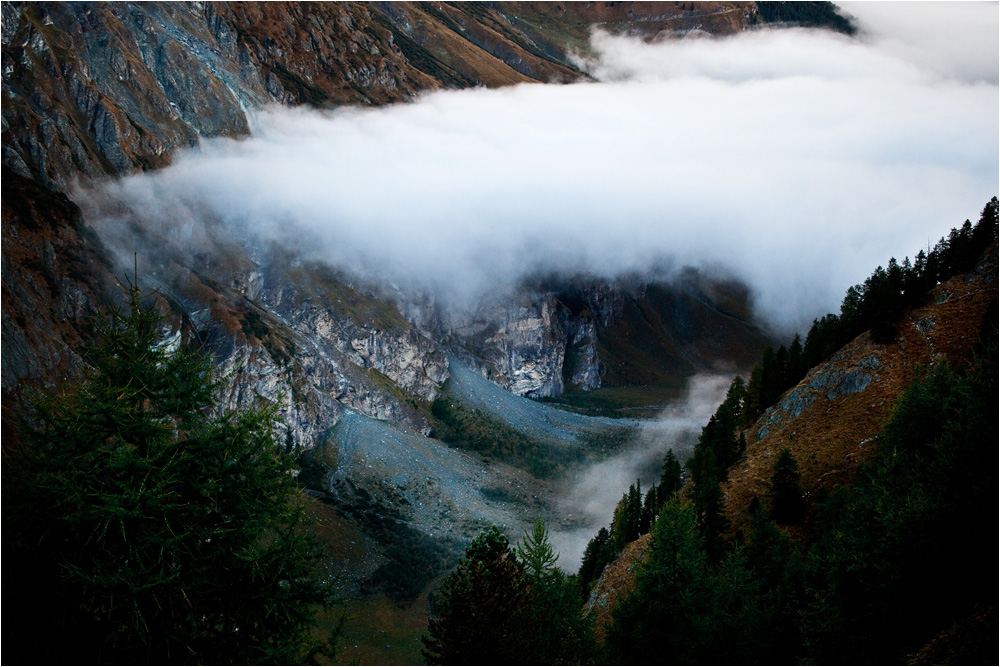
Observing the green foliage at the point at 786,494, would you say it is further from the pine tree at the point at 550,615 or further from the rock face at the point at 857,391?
the pine tree at the point at 550,615

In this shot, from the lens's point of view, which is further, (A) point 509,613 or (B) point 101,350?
(A) point 509,613

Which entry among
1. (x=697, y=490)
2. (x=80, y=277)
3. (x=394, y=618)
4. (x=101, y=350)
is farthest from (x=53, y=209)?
(x=101, y=350)

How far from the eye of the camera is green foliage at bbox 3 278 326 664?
15742mm

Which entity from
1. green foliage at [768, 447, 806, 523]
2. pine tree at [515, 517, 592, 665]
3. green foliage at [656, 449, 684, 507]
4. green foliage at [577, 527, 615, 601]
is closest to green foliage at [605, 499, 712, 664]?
pine tree at [515, 517, 592, 665]

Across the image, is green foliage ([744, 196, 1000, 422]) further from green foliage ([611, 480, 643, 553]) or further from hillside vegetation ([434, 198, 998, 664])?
green foliage ([611, 480, 643, 553])

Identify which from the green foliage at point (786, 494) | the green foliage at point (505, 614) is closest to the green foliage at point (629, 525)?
the green foliage at point (786, 494)

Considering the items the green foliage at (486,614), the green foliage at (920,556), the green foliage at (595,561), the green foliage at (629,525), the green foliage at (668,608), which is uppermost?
the green foliage at (920,556)

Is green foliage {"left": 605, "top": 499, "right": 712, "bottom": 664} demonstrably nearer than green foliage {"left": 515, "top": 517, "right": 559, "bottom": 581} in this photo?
No

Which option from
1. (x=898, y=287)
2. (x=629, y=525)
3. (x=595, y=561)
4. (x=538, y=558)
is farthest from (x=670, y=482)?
(x=538, y=558)

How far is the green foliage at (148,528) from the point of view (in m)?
15.7

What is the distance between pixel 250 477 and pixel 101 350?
16.9ft

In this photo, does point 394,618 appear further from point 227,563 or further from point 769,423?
point 227,563

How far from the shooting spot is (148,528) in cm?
1623

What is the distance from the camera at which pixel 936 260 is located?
72.4 m
